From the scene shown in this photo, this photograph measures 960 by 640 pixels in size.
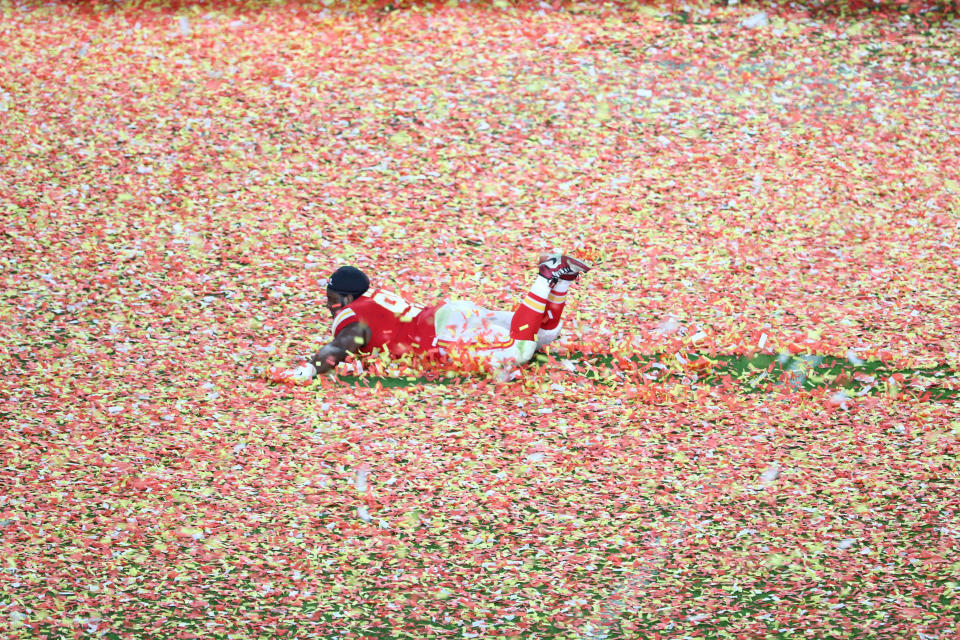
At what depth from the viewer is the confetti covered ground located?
5918 mm

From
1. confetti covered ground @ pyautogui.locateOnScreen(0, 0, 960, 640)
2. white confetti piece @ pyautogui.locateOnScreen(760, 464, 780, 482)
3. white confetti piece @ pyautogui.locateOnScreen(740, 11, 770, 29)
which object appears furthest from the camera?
white confetti piece @ pyautogui.locateOnScreen(740, 11, 770, 29)

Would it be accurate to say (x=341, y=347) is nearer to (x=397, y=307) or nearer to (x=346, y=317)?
(x=346, y=317)

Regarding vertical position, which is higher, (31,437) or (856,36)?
(856,36)

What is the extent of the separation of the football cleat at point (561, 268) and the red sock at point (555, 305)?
72 mm

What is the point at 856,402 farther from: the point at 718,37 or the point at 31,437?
the point at 718,37

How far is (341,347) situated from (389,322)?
36cm

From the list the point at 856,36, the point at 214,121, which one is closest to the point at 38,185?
the point at 214,121

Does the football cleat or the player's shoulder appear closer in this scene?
the football cleat

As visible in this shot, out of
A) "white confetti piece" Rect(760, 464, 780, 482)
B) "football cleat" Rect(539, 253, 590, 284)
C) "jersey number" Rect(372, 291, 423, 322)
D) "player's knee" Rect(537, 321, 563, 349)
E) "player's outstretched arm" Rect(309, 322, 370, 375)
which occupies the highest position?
"football cleat" Rect(539, 253, 590, 284)

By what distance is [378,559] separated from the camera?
19.9 feet

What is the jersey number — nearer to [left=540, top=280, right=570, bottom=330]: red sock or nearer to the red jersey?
the red jersey

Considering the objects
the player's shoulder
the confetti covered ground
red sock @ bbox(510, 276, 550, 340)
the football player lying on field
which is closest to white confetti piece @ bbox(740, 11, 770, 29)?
the confetti covered ground

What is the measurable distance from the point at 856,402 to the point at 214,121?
6591 mm

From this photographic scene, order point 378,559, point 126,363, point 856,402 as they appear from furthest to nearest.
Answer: point 126,363 → point 856,402 → point 378,559
